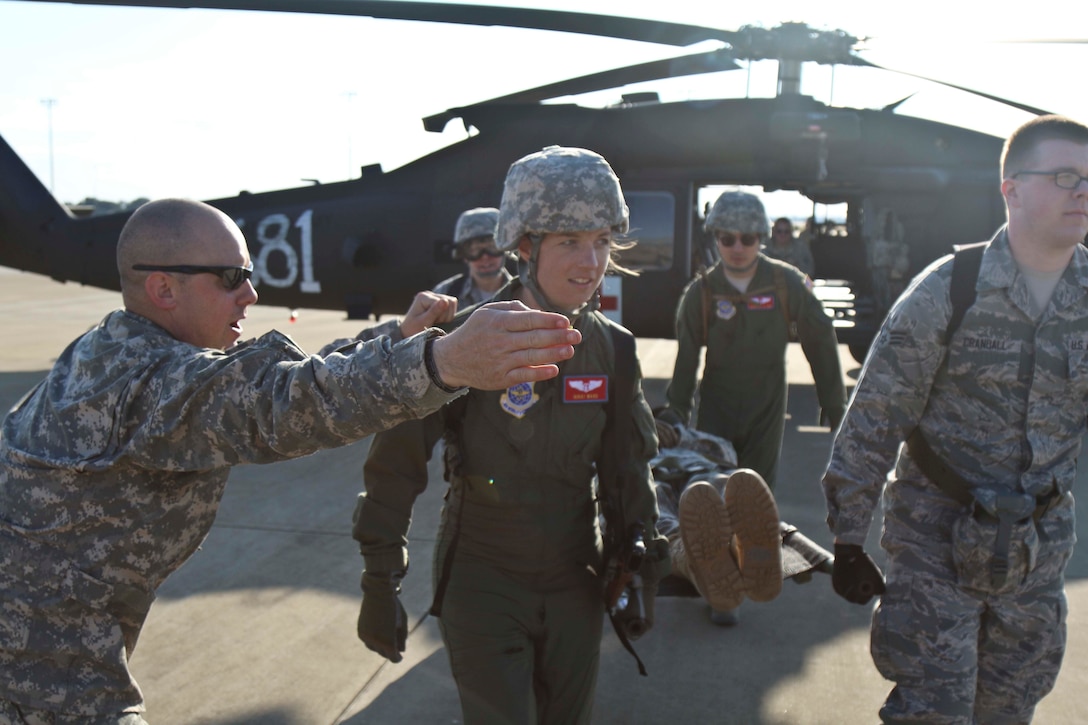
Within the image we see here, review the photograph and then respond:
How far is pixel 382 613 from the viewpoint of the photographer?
7.51ft

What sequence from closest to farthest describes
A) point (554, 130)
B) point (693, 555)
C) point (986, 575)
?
point (986, 575)
point (693, 555)
point (554, 130)

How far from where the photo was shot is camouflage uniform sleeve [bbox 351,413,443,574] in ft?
7.34

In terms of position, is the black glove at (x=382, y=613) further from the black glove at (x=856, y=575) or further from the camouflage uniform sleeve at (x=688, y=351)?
the camouflage uniform sleeve at (x=688, y=351)

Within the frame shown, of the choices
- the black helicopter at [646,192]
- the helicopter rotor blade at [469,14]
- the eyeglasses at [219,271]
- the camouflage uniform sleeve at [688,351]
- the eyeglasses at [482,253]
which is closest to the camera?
the eyeglasses at [219,271]

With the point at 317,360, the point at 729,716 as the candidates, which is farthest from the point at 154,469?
the point at 729,716

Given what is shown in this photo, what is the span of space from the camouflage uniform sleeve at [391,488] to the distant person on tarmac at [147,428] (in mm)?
539

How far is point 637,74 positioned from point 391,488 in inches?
204

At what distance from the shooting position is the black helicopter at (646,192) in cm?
735

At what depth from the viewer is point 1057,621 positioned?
7.56 ft

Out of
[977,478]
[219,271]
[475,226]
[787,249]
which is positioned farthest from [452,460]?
[787,249]

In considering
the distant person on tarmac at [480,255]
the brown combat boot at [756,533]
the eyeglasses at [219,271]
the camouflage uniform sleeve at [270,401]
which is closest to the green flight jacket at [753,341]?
the distant person on tarmac at [480,255]

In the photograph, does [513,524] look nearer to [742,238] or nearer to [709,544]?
[709,544]

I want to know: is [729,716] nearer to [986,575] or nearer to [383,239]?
[986,575]

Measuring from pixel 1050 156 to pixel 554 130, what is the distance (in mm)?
5564
